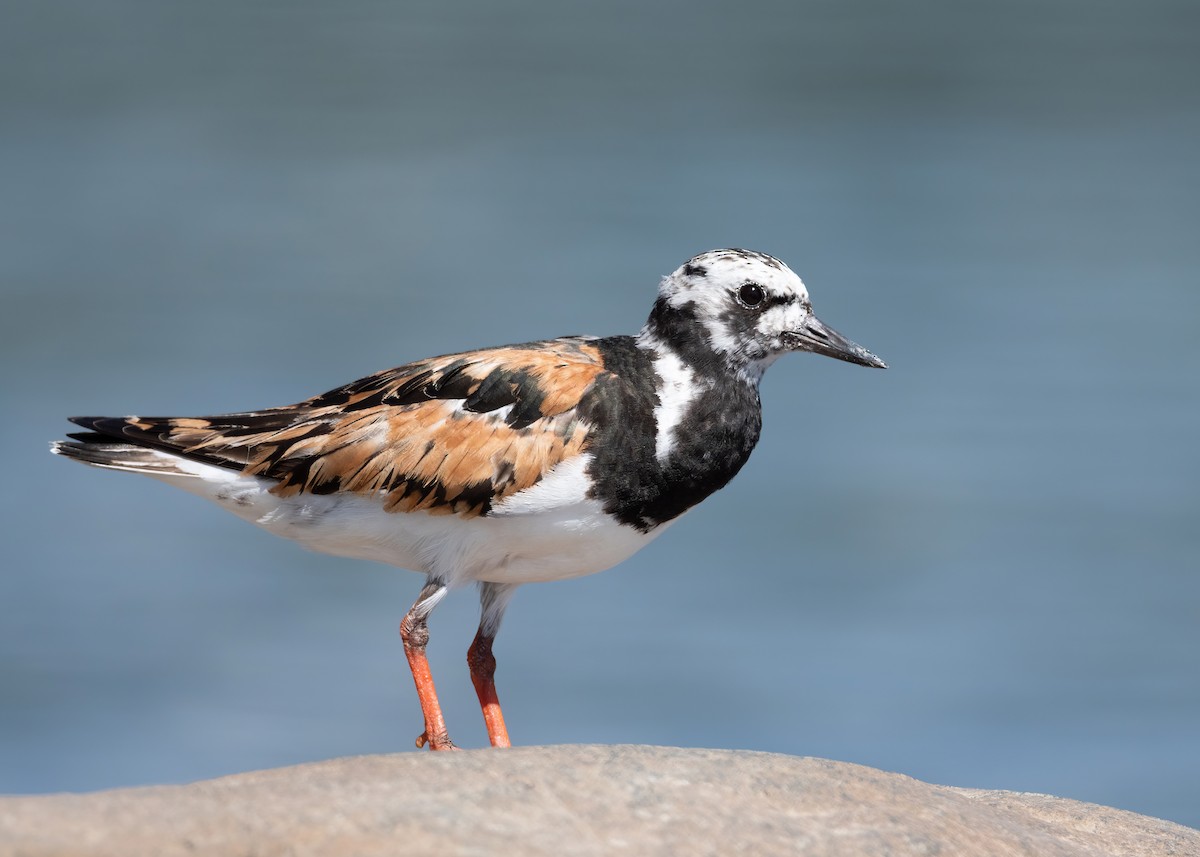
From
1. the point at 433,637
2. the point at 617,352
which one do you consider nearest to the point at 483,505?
the point at 617,352

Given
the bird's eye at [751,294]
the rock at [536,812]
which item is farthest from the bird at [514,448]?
the rock at [536,812]

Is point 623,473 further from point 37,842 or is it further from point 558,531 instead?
point 37,842

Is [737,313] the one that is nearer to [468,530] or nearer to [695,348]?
[695,348]

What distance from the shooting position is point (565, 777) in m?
4.97

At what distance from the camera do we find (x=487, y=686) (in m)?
7.26

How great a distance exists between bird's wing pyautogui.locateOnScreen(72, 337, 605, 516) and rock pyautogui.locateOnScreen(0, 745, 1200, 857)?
1638mm

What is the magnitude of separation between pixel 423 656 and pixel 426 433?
109cm

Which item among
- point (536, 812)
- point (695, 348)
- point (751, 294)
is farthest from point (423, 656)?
point (751, 294)

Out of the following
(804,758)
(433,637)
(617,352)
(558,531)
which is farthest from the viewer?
(433,637)

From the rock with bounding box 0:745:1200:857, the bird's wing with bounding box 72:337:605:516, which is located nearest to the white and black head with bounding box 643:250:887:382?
the bird's wing with bounding box 72:337:605:516

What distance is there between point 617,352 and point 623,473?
30.5 inches

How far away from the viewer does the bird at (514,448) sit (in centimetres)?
655

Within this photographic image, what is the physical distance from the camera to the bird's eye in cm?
686

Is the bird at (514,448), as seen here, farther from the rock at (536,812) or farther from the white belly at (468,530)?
the rock at (536,812)
